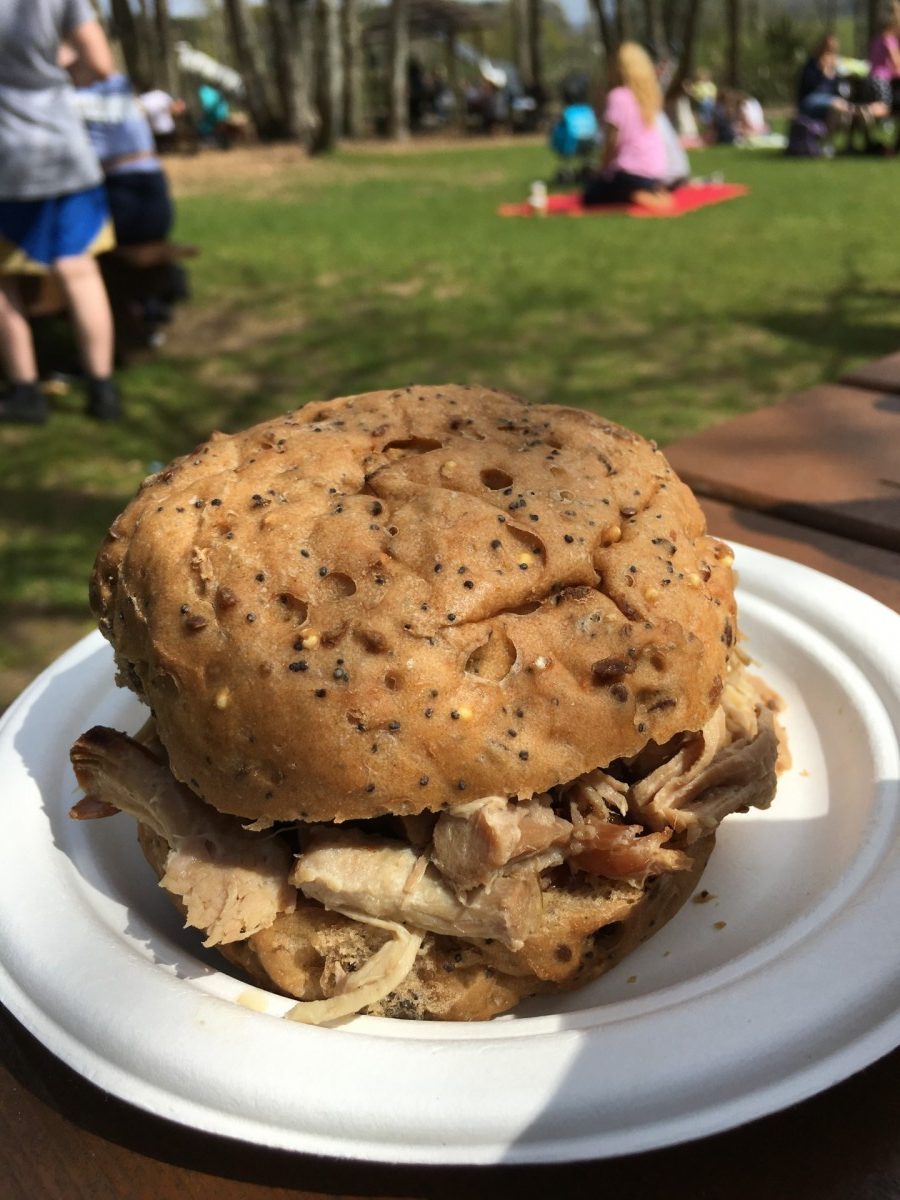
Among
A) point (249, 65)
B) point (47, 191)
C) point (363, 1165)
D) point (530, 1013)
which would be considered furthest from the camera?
point (249, 65)

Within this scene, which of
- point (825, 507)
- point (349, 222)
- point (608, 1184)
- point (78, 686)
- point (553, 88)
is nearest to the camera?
point (608, 1184)

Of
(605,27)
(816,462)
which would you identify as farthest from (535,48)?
(816,462)

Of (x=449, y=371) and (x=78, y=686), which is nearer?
(x=78, y=686)

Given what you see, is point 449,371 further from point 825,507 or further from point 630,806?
point 630,806

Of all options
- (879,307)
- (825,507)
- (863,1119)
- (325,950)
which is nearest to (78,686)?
(325,950)

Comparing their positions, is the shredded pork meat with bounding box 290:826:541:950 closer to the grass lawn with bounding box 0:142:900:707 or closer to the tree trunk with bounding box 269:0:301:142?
the grass lawn with bounding box 0:142:900:707

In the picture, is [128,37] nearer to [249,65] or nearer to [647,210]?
[249,65]
